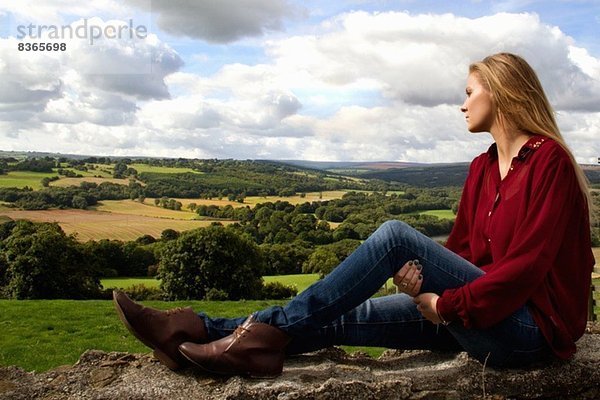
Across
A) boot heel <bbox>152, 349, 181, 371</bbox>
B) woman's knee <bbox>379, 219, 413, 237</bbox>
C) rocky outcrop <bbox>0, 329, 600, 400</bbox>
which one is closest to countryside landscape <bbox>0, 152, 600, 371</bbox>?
rocky outcrop <bbox>0, 329, 600, 400</bbox>

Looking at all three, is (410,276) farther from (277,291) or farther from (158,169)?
(158,169)

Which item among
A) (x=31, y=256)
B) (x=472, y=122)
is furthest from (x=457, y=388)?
(x=31, y=256)

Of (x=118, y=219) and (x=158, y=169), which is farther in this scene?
(x=158, y=169)

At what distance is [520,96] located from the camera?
3186 millimetres

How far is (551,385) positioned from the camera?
323cm

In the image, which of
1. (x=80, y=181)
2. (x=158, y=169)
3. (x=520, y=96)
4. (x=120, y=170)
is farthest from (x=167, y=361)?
(x=158, y=169)

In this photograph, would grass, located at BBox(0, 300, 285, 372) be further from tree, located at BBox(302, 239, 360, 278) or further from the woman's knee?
tree, located at BBox(302, 239, 360, 278)

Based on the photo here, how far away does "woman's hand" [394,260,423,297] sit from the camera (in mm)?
3072

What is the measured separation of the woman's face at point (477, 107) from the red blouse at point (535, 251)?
281mm

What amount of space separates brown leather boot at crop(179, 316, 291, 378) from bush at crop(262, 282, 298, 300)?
33751 millimetres

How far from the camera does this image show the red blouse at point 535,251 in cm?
283

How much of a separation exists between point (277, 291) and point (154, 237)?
17.4 meters

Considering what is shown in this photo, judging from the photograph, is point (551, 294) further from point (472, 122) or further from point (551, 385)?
point (472, 122)

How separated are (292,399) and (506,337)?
4.05 feet
